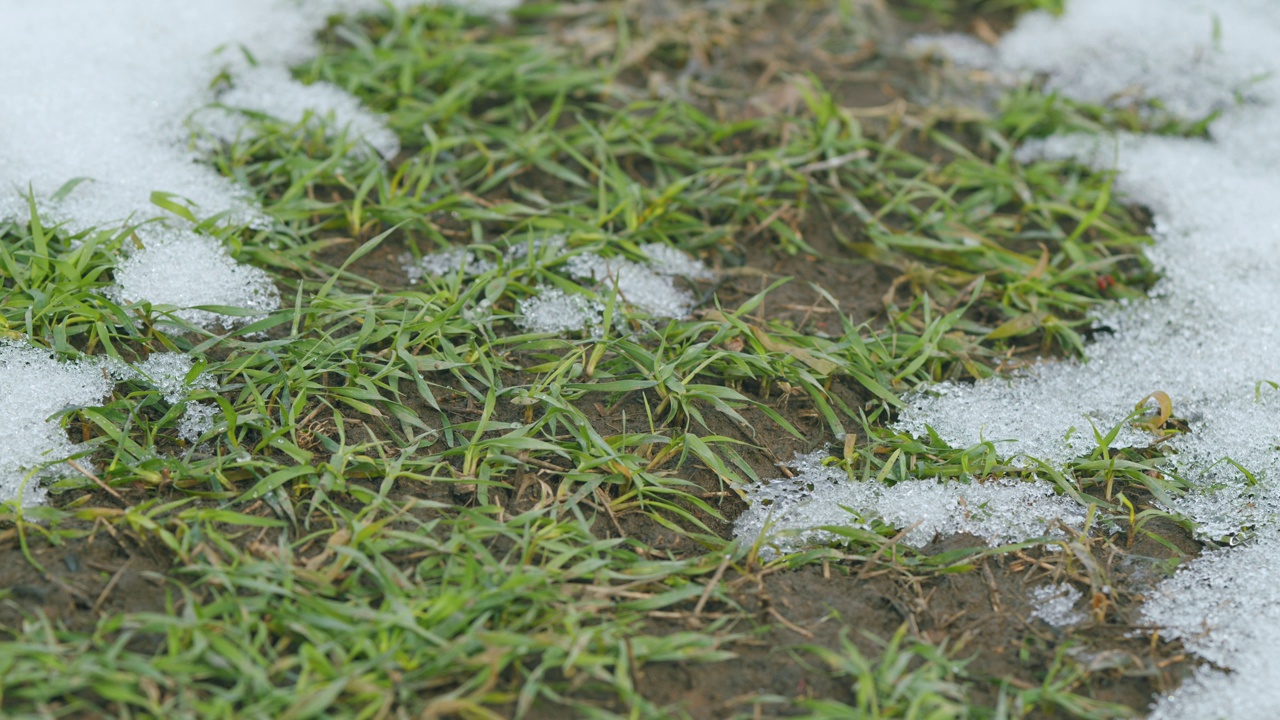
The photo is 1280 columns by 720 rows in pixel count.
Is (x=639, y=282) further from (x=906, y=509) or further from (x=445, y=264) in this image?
(x=906, y=509)

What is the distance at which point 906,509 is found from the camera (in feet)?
6.72

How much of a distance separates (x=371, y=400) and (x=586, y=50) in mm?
1551

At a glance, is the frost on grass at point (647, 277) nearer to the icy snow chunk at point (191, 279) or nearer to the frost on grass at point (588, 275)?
the frost on grass at point (588, 275)

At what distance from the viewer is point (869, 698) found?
168cm

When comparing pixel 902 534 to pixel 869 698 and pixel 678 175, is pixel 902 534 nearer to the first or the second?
pixel 869 698

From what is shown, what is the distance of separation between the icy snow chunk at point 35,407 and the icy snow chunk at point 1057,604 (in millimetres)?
1763

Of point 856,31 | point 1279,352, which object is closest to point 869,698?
point 1279,352

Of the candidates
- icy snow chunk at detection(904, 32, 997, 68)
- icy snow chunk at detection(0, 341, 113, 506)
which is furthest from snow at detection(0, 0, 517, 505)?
icy snow chunk at detection(904, 32, 997, 68)

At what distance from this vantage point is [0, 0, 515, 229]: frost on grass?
2.51 meters

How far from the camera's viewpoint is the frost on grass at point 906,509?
2.01 meters

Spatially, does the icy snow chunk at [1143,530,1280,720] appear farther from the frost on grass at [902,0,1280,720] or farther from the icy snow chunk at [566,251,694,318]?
the icy snow chunk at [566,251,694,318]

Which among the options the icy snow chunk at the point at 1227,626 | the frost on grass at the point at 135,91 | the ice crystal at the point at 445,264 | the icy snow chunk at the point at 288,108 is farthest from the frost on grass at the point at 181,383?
the icy snow chunk at the point at 1227,626

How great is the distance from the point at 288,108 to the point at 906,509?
1.95 metres

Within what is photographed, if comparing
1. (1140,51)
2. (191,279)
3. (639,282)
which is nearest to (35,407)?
(191,279)
